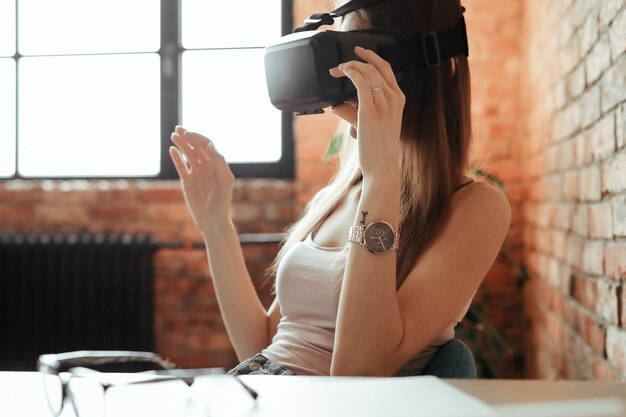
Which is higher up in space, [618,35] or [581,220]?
[618,35]

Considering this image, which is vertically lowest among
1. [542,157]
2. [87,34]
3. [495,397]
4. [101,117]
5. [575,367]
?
[575,367]

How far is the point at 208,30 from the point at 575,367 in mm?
2059

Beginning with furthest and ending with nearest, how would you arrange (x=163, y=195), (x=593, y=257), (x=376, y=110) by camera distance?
(x=163, y=195) → (x=593, y=257) → (x=376, y=110)

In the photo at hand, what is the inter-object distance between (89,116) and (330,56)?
7.73 ft

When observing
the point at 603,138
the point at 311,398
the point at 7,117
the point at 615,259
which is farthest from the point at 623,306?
the point at 7,117

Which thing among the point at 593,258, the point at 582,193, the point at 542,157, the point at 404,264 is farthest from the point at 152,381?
the point at 542,157

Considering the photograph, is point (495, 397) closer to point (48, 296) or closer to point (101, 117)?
point (48, 296)

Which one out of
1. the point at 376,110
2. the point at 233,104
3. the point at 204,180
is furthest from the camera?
the point at 233,104

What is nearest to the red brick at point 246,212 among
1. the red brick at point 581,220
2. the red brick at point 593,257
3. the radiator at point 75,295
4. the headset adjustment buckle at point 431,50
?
the radiator at point 75,295

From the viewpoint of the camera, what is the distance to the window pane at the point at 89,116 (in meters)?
3.18

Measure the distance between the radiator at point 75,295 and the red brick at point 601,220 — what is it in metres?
1.80

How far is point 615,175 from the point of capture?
131 centimetres

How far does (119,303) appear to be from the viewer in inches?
113

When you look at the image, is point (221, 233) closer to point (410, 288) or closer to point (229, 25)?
point (410, 288)
